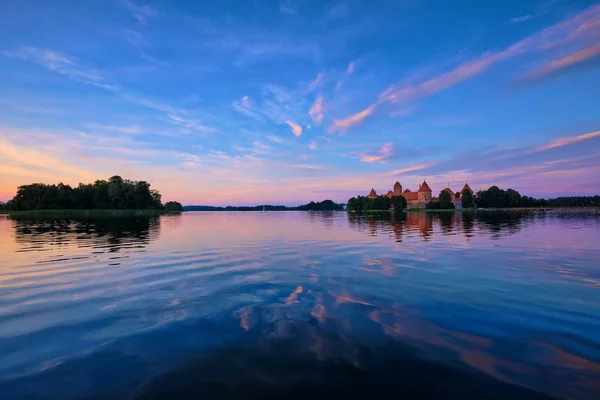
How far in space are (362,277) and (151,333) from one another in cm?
1111

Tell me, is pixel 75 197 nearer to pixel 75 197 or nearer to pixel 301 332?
pixel 75 197

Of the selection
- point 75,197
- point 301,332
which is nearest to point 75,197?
point 75,197

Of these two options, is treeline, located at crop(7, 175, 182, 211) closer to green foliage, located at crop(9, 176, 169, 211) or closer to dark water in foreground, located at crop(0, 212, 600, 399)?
green foliage, located at crop(9, 176, 169, 211)

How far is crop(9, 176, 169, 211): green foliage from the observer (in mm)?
175250

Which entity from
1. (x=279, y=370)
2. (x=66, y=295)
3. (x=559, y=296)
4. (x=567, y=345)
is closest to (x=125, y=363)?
(x=279, y=370)

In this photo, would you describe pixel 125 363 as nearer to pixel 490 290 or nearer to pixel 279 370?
pixel 279 370

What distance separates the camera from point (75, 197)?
178375 millimetres

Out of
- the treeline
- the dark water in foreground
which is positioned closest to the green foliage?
the treeline

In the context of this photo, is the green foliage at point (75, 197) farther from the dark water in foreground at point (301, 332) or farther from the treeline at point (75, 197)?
the dark water in foreground at point (301, 332)

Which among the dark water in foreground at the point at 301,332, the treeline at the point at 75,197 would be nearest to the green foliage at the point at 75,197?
the treeline at the point at 75,197

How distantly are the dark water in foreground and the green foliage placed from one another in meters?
191

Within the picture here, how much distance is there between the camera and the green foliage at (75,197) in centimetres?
17525

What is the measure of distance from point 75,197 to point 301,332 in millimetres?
216786

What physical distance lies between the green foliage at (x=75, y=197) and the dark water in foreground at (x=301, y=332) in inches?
7530
